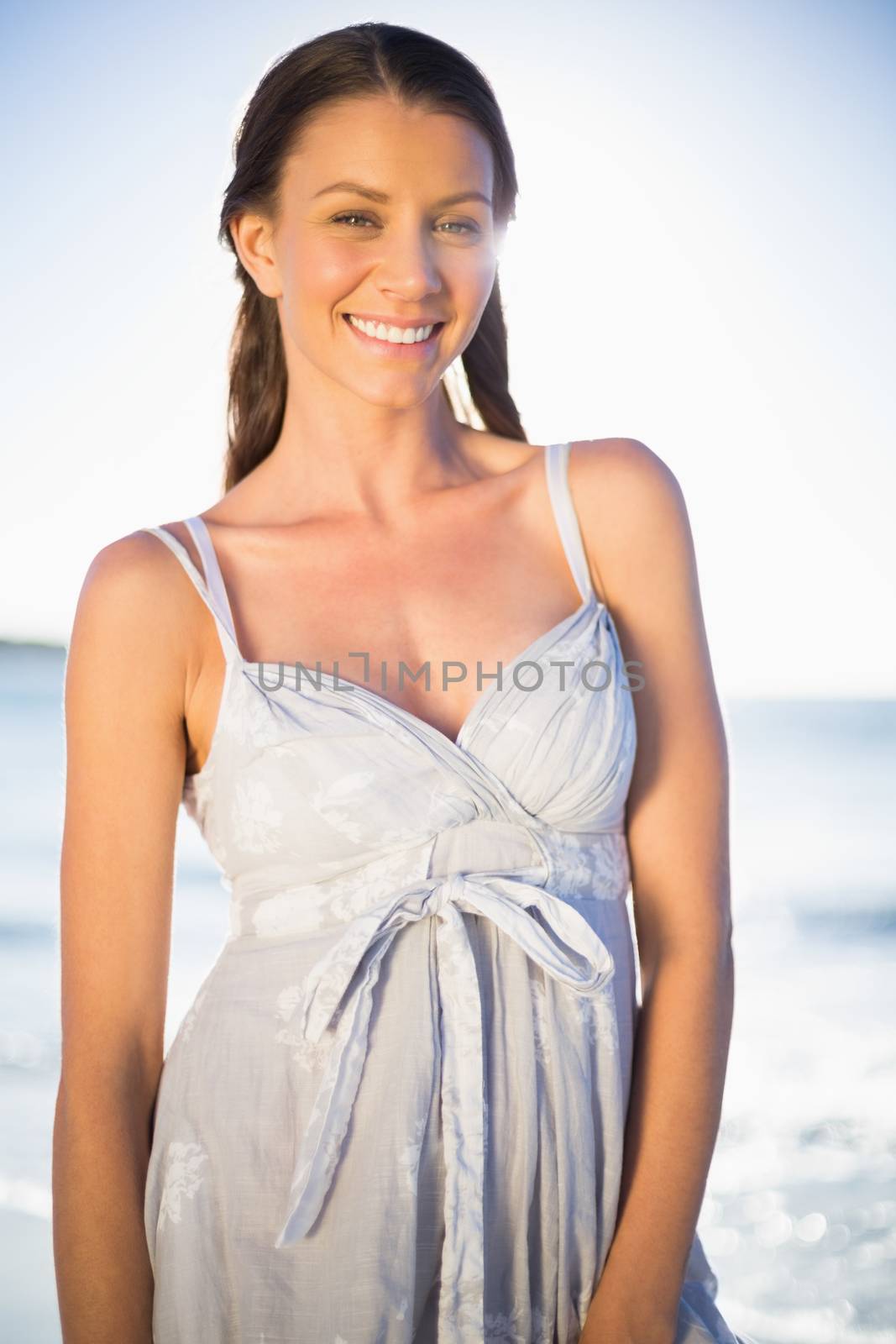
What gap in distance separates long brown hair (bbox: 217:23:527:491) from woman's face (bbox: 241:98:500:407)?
4cm

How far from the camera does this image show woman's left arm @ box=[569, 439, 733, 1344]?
1679 millimetres

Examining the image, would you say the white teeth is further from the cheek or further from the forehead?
the forehead

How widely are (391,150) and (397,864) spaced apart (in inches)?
38.6

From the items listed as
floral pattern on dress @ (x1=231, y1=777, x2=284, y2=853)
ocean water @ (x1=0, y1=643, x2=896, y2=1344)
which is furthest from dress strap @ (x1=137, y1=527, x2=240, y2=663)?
ocean water @ (x1=0, y1=643, x2=896, y2=1344)

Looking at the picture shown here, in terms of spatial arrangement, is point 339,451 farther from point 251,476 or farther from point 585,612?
point 585,612

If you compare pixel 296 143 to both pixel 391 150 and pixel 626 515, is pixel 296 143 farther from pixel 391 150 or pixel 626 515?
pixel 626 515

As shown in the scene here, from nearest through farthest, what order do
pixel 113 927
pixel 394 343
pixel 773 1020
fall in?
pixel 113 927 → pixel 394 343 → pixel 773 1020

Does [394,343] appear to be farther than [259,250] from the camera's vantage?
No

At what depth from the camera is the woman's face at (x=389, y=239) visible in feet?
5.99

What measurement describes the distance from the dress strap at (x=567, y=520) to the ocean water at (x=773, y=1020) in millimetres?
2872

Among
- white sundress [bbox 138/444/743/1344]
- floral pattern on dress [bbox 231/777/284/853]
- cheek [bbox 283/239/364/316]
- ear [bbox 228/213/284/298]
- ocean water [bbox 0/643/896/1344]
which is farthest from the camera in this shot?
ocean water [bbox 0/643/896/1344]

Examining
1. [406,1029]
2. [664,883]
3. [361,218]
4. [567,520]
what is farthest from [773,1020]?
[361,218]

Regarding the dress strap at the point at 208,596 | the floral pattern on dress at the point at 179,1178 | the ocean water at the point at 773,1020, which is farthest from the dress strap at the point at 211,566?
the ocean water at the point at 773,1020

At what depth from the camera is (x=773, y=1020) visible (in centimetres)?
677
